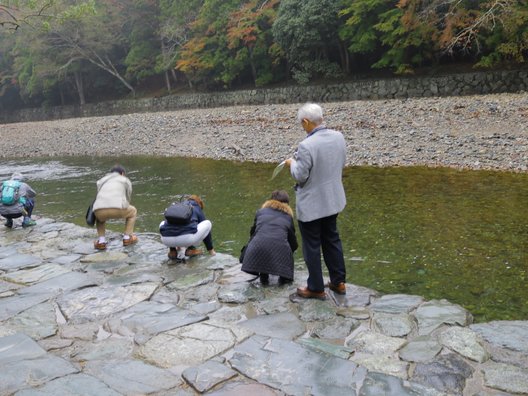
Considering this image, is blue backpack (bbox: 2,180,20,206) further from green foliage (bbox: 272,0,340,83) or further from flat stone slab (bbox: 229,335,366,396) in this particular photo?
green foliage (bbox: 272,0,340,83)

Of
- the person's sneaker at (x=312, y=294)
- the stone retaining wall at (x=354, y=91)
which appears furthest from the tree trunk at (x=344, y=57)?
the person's sneaker at (x=312, y=294)

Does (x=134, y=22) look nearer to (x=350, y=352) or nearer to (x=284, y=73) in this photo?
(x=284, y=73)

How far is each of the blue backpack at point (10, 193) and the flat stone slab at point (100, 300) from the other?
12.0ft

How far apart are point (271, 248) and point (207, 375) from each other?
1.68 metres

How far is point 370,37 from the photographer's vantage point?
2141 cm

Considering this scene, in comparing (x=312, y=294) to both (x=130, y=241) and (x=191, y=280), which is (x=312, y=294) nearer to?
(x=191, y=280)

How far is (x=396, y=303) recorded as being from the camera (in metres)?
4.23

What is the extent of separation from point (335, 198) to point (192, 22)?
3042 cm

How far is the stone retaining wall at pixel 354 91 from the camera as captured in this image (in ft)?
61.0

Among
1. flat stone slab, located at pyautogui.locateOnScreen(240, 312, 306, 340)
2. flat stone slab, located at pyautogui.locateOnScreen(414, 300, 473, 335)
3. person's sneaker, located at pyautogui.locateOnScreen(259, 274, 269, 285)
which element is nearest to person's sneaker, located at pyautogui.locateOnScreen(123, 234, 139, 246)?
person's sneaker, located at pyautogui.locateOnScreen(259, 274, 269, 285)

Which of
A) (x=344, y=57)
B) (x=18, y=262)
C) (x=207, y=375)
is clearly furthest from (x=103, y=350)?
(x=344, y=57)

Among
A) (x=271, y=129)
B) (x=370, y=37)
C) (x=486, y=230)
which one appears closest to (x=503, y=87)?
(x=370, y=37)

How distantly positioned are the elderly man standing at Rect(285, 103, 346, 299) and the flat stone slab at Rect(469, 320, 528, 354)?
142cm

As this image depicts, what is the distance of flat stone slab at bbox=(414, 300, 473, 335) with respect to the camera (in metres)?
3.70
